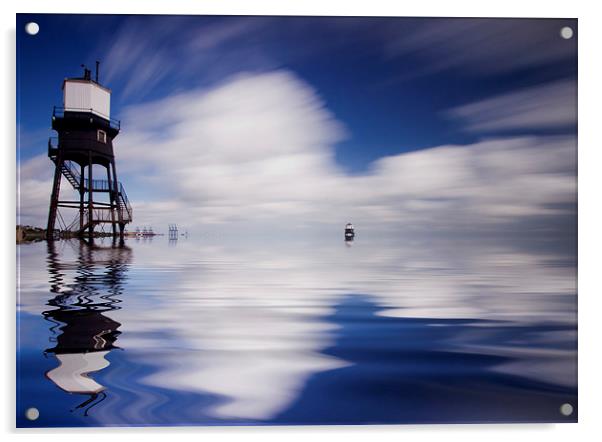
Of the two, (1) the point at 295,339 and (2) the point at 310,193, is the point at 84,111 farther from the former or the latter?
(1) the point at 295,339

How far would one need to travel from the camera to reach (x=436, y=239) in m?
3.16

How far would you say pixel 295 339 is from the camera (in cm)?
290

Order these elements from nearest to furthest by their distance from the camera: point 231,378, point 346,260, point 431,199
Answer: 1. point 231,378
2. point 431,199
3. point 346,260

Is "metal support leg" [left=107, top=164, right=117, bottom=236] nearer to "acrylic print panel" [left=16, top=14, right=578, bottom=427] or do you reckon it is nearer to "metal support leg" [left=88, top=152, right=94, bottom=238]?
"acrylic print panel" [left=16, top=14, right=578, bottom=427]

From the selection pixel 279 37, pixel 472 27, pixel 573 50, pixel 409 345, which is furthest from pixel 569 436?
pixel 279 37

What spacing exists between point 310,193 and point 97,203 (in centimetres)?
168

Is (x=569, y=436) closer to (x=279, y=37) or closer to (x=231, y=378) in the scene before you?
(x=231, y=378)

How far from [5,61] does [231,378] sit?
280 cm

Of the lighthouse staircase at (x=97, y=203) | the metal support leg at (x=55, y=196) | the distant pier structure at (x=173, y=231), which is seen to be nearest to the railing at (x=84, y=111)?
the lighthouse staircase at (x=97, y=203)

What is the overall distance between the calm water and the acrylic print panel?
0.05ft

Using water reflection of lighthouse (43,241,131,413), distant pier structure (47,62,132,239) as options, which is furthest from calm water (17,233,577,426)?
distant pier structure (47,62,132,239)

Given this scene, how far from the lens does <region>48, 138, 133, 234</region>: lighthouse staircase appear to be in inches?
124
